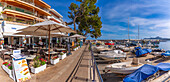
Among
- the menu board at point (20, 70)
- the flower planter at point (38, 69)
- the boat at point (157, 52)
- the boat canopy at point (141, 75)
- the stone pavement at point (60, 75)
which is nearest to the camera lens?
the menu board at point (20, 70)

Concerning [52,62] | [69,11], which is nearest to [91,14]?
[69,11]

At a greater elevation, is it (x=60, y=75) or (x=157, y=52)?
(x=60, y=75)

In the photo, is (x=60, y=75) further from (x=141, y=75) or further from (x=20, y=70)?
(x=141, y=75)

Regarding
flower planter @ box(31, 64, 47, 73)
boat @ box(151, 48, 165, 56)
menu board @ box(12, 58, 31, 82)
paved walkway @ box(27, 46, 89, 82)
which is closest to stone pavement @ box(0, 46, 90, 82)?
paved walkway @ box(27, 46, 89, 82)

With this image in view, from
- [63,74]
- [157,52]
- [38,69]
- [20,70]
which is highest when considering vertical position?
[20,70]

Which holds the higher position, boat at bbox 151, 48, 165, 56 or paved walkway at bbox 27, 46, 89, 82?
paved walkway at bbox 27, 46, 89, 82

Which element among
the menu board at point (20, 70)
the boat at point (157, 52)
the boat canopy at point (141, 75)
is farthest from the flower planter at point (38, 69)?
the boat at point (157, 52)

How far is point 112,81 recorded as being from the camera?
6.14 m

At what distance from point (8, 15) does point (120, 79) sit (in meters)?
27.3

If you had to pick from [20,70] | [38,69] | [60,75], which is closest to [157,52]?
[60,75]

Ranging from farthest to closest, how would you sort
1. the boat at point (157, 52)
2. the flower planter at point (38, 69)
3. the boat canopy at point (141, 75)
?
the boat at point (157, 52) → the flower planter at point (38, 69) → the boat canopy at point (141, 75)

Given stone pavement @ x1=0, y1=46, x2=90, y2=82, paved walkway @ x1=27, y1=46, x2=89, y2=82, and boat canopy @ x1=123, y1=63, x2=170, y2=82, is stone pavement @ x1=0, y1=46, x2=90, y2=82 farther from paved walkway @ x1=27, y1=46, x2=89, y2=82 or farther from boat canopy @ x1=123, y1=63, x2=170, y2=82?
boat canopy @ x1=123, y1=63, x2=170, y2=82

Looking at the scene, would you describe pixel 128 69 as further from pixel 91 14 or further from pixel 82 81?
pixel 91 14

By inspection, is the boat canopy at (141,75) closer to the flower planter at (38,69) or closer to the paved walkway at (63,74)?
the paved walkway at (63,74)
